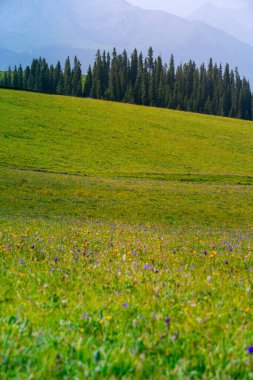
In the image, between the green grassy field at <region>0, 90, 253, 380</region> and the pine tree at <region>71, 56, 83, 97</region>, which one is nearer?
the green grassy field at <region>0, 90, 253, 380</region>

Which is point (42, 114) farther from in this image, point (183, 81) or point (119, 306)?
point (183, 81)

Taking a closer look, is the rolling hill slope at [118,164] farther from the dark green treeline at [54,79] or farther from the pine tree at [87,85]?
→ the dark green treeline at [54,79]

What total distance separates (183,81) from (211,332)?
18033cm

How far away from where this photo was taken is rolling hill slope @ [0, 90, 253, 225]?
3195 centimetres

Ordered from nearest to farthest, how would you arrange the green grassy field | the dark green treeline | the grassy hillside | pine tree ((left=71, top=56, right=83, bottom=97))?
the green grassy field, the grassy hillside, pine tree ((left=71, top=56, right=83, bottom=97)), the dark green treeline

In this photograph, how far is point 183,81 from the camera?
176875mm

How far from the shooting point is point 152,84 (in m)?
164

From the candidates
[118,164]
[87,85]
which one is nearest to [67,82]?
[87,85]

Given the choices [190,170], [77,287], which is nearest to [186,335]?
[77,287]

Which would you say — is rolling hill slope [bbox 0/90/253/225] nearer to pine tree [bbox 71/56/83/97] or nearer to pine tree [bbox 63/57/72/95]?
pine tree [bbox 71/56/83/97]

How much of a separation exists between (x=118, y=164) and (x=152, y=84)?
116 m

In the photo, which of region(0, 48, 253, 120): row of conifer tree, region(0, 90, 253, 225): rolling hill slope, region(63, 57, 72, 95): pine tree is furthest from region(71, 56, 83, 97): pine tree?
region(0, 90, 253, 225): rolling hill slope

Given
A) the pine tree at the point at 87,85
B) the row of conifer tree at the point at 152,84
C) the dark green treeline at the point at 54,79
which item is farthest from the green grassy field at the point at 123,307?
the pine tree at the point at 87,85

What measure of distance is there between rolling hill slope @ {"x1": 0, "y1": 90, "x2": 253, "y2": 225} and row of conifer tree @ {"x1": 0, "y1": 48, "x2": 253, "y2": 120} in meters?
68.2
